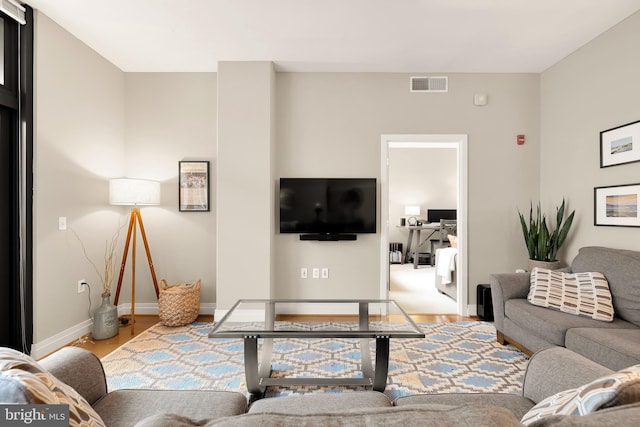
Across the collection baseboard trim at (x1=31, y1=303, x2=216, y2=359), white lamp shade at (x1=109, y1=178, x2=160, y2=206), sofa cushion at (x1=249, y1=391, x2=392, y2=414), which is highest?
white lamp shade at (x1=109, y1=178, x2=160, y2=206)

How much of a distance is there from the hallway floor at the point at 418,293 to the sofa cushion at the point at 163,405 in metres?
2.99

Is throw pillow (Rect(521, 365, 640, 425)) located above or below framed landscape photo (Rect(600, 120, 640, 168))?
below

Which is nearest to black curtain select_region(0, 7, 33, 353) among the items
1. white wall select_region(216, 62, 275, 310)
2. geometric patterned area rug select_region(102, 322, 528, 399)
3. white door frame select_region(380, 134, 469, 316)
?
geometric patterned area rug select_region(102, 322, 528, 399)

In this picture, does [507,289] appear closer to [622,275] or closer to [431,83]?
[622,275]

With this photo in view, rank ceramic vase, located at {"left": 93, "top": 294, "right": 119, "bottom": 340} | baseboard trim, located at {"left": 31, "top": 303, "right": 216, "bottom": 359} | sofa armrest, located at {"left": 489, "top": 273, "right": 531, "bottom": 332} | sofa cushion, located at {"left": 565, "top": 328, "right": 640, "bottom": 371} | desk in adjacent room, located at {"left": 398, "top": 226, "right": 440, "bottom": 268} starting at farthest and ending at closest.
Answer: desk in adjacent room, located at {"left": 398, "top": 226, "right": 440, "bottom": 268}
ceramic vase, located at {"left": 93, "top": 294, "right": 119, "bottom": 340}
sofa armrest, located at {"left": 489, "top": 273, "right": 531, "bottom": 332}
baseboard trim, located at {"left": 31, "top": 303, "right": 216, "bottom": 359}
sofa cushion, located at {"left": 565, "top": 328, "right": 640, "bottom": 371}

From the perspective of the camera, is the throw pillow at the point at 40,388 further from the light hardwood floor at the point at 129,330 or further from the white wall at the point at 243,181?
the white wall at the point at 243,181

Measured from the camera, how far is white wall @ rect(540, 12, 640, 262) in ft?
8.59

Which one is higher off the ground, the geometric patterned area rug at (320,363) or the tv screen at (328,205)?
A: the tv screen at (328,205)

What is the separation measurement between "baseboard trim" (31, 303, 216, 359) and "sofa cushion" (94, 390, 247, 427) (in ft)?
6.72

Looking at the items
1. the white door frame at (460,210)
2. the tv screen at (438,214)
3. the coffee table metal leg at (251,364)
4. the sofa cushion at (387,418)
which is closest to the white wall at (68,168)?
the coffee table metal leg at (251,364)

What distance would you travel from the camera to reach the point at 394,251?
7469 mm

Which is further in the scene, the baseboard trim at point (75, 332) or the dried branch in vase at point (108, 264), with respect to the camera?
the dried branch in vase at point (108, 264)

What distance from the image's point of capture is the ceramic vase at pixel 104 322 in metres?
2.94

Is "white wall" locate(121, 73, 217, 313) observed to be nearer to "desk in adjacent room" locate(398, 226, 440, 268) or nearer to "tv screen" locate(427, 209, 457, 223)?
"desk in adjacent room" locate(398, 226, 440, 268)
